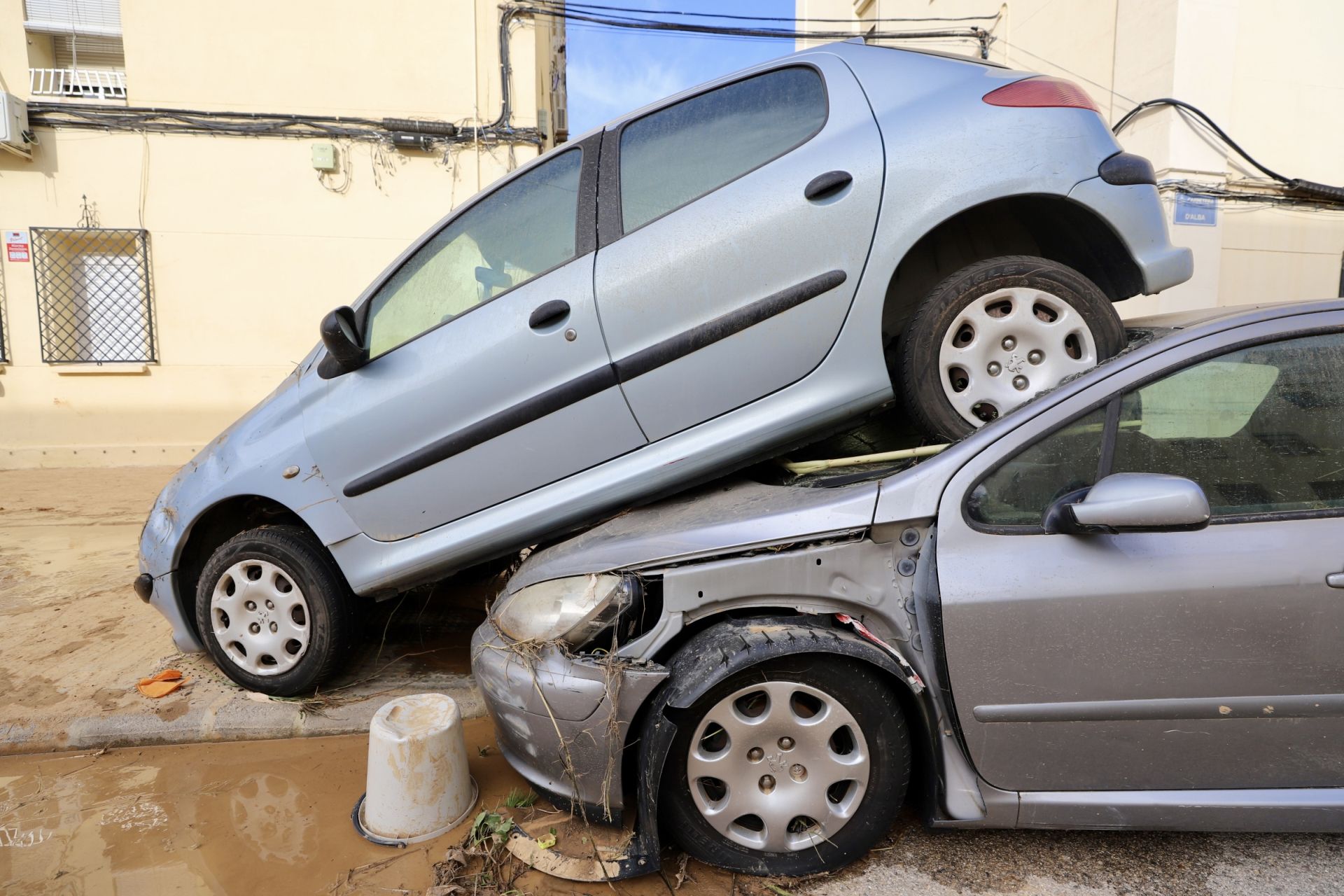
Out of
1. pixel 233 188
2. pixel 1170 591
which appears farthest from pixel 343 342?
pixel 233 188

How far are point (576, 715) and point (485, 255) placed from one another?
177 centimetres

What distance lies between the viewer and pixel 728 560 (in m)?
1.99

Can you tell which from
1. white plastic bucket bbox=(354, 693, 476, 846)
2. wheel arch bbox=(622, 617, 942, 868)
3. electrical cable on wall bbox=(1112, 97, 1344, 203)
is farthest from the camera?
electrical cable on wall bbox=(1112, 97, 1344, 203)

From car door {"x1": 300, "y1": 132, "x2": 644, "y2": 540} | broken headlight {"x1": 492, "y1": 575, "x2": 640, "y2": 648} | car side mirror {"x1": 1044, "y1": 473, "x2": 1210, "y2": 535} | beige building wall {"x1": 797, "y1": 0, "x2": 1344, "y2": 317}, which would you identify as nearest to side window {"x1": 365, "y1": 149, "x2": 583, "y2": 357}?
car door {"x1": 300, "y1": 132, "x2": 644, "y2": 540}

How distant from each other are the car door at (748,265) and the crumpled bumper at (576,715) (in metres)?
0.91

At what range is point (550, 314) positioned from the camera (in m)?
2.62

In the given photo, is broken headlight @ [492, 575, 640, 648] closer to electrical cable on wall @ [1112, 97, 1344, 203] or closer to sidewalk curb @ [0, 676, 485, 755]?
sidewalk curb @ [0, 676, 485, 755]

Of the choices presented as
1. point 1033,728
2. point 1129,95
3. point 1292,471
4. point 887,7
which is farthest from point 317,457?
point 887,7

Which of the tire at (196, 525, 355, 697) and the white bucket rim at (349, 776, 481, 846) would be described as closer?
the white bucket rim at (349, 776, 481, 846)

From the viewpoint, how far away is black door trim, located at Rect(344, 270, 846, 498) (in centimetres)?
254

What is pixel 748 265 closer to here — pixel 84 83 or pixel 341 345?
pixel 341 345

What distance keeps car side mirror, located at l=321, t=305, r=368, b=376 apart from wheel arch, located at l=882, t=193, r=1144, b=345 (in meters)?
1.92

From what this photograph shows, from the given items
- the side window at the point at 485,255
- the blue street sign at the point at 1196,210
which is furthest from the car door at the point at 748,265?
the blue street sign at the point at 1196,210

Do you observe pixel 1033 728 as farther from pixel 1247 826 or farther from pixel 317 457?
pixel 317 457
